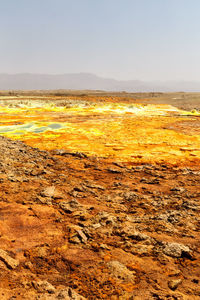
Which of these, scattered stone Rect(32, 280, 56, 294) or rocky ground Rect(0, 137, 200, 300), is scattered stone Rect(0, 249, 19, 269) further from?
scattered stone Rect(32, 280, 56, 294)

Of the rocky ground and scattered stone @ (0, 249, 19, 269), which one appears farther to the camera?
scattered stone @ (0, 249, 19, 269)

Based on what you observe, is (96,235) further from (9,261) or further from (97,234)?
(9,261)

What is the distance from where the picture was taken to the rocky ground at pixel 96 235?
14.9ft

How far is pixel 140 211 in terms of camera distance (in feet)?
26.0

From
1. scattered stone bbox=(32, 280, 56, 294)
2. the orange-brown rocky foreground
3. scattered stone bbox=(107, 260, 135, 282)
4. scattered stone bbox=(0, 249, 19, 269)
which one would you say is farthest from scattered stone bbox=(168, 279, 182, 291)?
scattered stone bbox=(0, 249, 19, 269)

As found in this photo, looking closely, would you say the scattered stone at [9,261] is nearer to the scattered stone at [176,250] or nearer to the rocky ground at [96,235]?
the rocky ground at [96,235]

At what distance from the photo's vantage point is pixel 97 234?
247 inches

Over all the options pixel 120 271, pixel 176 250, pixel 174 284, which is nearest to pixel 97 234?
pixel 120 271

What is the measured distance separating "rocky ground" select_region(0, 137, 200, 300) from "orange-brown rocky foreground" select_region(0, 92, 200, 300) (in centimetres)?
2

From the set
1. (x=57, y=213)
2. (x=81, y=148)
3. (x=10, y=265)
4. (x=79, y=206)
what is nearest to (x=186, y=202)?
(x=79, y=206)

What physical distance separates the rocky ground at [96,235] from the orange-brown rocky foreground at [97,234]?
0.02 m

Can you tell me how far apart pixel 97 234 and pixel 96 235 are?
6 cm

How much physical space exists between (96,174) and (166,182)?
11.4ft

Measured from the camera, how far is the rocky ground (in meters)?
4.54
